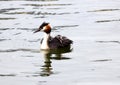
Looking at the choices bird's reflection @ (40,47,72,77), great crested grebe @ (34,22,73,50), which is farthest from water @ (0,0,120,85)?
great crested grebe @ (34,22,73,50)

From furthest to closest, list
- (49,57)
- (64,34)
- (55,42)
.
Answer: (64,34)
(55,42)
(49,57)

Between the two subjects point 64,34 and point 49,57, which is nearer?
point 49,57

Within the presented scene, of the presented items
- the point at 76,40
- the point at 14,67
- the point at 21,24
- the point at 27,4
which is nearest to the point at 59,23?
the point at 21,24

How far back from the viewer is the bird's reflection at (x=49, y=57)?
2035 centimetres

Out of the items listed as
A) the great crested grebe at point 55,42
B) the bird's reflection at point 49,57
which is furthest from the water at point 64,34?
the great crested grebe at point 55,42

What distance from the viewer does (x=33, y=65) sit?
21.3m

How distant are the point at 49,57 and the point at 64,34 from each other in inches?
163

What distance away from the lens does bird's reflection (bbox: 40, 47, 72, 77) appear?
66.8ft

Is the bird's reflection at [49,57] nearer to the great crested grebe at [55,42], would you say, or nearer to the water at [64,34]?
the water at [64,34]

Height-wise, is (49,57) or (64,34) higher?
(64,34)

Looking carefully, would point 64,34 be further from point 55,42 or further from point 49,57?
point 49,57

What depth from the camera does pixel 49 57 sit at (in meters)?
23.3

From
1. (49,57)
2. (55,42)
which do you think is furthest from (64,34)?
(49,57)

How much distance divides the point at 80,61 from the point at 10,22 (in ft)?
29.6
